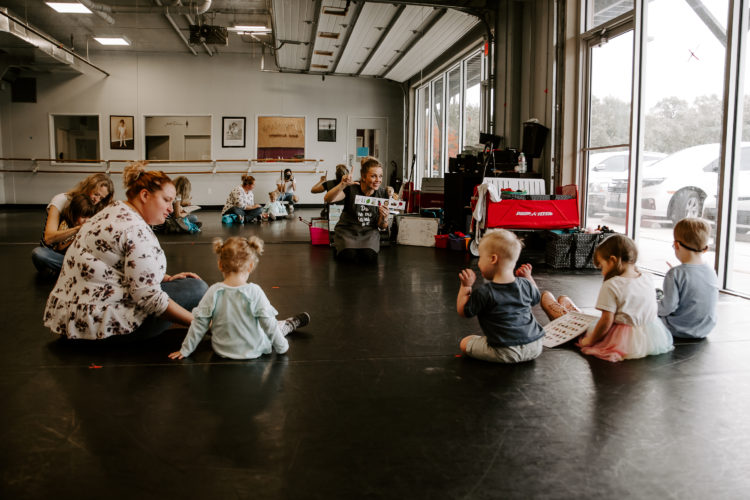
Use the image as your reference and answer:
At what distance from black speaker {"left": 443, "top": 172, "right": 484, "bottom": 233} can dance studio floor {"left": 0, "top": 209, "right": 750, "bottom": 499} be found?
4.10 m

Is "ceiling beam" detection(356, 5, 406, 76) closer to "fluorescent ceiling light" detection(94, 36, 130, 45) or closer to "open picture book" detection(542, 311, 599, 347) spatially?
"fluorescent ceiling light" detection(94, 36, 130, 45)

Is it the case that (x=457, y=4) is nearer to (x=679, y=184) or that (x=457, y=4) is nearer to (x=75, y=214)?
(x=679, y=184)

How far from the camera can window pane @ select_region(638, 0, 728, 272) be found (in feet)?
16.6

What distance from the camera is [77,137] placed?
1566 cm

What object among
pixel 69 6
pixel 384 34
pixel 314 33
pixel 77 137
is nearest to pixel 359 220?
pixel 384 34

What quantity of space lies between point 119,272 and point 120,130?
14.3m

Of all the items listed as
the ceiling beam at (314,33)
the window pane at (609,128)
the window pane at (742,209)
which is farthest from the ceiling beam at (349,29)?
the window pane at (742,209)

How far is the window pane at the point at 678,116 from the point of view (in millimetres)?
5051

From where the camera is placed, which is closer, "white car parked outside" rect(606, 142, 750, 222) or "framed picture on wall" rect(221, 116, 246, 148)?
"white car parked outside" rect(606, 142, 750, 222)

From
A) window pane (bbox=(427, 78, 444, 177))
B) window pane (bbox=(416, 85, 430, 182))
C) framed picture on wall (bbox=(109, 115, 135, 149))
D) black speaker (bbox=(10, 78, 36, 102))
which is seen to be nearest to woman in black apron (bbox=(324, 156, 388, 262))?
window pane (bbox=(427, 78, 444, 177))

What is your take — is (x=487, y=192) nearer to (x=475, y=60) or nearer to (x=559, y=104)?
(x=559, y=104)

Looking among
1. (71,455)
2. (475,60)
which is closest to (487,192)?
(71,455)

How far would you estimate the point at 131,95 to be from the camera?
15289 millimetres

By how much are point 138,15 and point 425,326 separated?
437 inches
